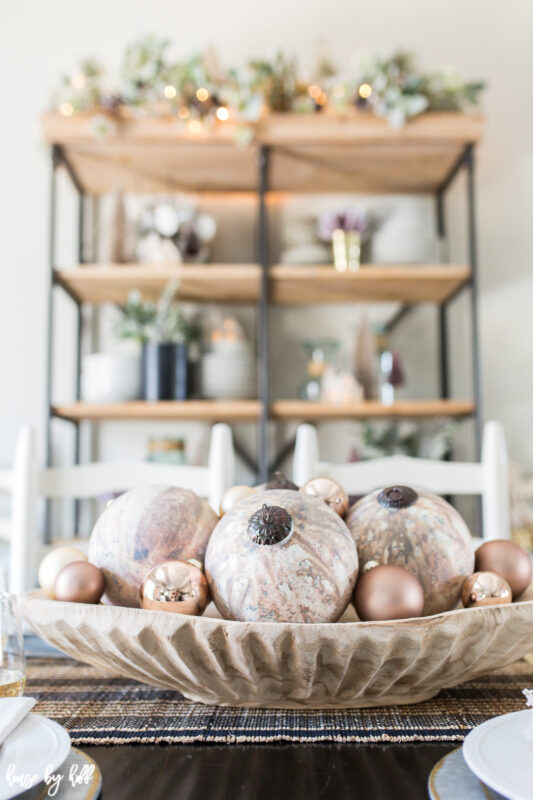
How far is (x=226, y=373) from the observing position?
1917 mm

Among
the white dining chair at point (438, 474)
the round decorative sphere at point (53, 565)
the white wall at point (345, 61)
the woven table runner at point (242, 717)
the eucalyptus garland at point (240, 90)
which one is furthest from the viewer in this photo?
the white wall at point (345, 61)

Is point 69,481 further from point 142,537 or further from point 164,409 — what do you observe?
point 164,409

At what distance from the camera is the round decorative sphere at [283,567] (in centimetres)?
Answer: 42

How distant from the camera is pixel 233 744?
1.34 ft

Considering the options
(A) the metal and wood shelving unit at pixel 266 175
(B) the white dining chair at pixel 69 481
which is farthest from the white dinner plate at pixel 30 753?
(A) the metal and wood shelving unit at pixel 266 175

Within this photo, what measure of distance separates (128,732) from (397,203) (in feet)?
6.82

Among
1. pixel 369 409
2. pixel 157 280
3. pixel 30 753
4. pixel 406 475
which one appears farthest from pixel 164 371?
pixel 30 753

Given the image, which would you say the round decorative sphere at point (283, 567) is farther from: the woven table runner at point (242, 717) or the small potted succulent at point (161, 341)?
the small potted succulent at point (161, 341)

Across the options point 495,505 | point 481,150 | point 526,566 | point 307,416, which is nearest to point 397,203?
point 481,150

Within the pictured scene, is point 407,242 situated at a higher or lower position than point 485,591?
higher

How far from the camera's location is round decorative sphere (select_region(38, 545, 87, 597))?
520mm

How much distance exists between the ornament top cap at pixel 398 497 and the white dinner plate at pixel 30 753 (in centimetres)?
27

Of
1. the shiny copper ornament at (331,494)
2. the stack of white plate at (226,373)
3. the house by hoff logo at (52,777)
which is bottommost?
the house by hoff logo at (52,777)

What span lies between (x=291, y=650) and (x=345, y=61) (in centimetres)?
226
